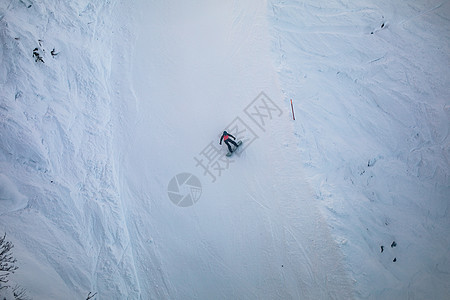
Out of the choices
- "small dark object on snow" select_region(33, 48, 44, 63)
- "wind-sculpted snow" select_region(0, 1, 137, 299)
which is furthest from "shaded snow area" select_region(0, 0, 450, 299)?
"small dark object on snow" select_region(33, 48, 44, 63)

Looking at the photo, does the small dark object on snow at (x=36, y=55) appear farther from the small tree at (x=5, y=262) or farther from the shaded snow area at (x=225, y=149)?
the small tree at (x=5, y=262)

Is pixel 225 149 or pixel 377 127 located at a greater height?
pixel 225 149

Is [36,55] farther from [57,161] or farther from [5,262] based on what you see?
[5,262]

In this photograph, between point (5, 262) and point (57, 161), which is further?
point (57, 161)

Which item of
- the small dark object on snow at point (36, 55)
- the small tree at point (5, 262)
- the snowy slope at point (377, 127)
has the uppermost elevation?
the small dark object on snow at point (36, 55)

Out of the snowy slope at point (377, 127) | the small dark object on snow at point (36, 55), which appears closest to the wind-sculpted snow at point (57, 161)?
the small dark object on snow at point (36, 55)

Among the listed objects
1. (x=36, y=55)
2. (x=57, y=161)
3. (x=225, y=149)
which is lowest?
(x=225, y=149)

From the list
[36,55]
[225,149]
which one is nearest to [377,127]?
[225,149]

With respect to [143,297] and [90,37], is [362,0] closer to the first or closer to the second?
[90,37]

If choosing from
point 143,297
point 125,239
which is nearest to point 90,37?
point 125,239
